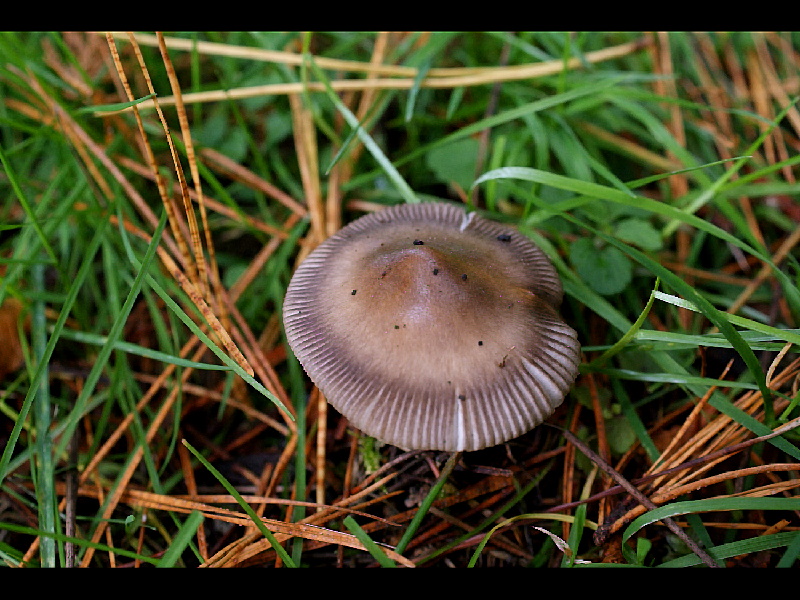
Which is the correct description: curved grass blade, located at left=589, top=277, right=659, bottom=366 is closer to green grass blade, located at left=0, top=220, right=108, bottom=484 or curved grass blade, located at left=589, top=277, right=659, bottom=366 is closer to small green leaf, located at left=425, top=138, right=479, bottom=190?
small green leaf, located at left=425, top=138, right=479, bottom=190

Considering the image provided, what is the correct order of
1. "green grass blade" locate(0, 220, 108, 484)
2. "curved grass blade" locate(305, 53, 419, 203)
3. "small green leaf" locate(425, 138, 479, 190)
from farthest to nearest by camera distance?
"small green leaf" locate(425, 138, 479, 190)
"curved grass blade" locate(305, 53, 419, 203)
"green grass blade" locate(0, 220, 108, 484)

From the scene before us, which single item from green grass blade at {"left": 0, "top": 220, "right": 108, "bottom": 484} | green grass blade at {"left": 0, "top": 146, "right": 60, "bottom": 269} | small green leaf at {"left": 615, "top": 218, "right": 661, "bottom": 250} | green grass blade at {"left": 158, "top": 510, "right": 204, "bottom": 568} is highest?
green grass blade at {"left": 0, "top": 146, "right": 60, "bottom": 269}

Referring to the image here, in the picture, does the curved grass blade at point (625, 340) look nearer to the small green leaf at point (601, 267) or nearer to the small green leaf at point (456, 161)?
the small green leaf at point (601, 267)

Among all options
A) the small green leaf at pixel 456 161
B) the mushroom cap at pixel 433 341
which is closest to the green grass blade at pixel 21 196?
the mushroom cap at pixel 433 341

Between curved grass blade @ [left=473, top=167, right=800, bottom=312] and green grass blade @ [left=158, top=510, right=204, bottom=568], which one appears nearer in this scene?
green grass blade @ [left=158, top=510, right=204, bottom=568]

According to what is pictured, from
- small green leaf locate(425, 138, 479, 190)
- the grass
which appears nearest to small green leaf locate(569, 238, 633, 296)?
the grass

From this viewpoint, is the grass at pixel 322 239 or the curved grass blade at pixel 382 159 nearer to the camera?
the grass at pixel 322 239

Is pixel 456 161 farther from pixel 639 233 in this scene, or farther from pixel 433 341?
pixel 433 341
